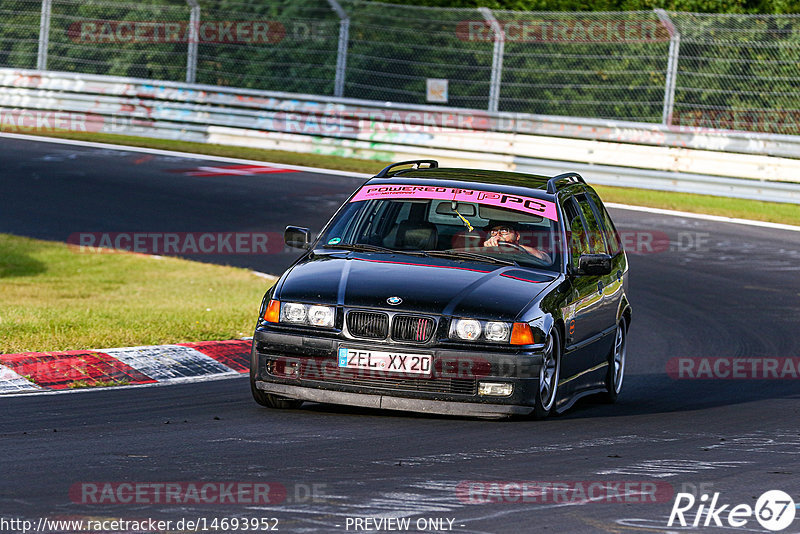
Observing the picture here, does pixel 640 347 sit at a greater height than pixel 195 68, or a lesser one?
lesser

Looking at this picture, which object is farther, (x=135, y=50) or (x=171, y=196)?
(x=135, y=50)

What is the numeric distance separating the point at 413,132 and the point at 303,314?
16508mm

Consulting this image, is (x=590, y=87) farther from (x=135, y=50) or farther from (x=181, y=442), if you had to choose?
(x=181, y=442)

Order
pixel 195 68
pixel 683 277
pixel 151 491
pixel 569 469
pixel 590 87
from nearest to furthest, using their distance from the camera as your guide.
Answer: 1. pixel 151 491
2. pixel 569 469
3. pixel 683 277
4. pixel 590 87
5. pixel 195 68

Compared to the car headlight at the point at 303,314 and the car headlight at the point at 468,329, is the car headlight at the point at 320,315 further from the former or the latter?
the car headlight at the point at 468,329

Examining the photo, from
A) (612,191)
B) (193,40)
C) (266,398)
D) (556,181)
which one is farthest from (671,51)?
(266,398)

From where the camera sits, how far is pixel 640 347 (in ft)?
39.9

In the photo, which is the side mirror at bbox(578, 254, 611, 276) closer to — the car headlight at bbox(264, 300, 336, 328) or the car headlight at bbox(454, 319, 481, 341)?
the car headlight at bbox(454, 319, 481, 341)

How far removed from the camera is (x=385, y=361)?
7.75 metres

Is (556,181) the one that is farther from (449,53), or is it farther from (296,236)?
(449,53)

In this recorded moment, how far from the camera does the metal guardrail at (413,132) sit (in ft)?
71.8

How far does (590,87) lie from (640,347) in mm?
11913

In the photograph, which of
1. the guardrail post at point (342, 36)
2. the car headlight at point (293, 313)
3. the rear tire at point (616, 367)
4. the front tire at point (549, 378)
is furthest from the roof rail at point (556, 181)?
the guardrail post at point (342, 36)

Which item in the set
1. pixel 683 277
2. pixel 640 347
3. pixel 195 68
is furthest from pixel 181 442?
pixel 195 68
